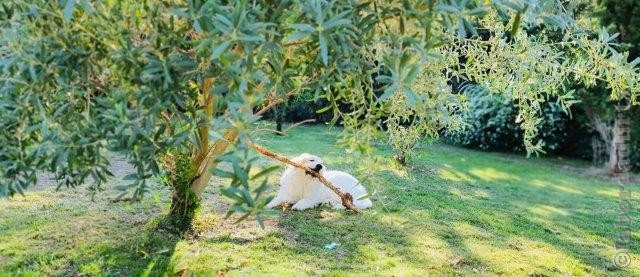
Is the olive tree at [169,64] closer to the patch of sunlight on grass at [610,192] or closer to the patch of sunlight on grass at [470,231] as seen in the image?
the patch of sunlight on grass at [470,231]

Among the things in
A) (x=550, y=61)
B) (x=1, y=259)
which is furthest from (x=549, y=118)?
(x=1, y=259)

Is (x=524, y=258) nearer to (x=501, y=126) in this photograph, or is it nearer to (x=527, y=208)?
(x=527, y=208)

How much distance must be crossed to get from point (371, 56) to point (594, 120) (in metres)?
9.53

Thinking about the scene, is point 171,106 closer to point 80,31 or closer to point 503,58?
point 80,31

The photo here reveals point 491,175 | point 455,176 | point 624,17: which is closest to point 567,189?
point 491,175

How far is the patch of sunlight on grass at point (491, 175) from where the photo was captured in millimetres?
9820

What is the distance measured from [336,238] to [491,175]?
18.0 feet

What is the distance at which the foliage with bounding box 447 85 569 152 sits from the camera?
1269 centimetres

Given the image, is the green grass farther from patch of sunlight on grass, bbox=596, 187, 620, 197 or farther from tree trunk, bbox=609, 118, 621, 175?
tree trunk, bbox=609, 118, 621, 175

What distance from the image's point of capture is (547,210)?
7672mm

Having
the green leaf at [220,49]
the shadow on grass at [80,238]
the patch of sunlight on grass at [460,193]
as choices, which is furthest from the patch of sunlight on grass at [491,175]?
the green leaf at [220,49]

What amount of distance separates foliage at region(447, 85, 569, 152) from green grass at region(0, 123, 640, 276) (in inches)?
192

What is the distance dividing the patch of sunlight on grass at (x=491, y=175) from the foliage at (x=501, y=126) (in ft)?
7.09

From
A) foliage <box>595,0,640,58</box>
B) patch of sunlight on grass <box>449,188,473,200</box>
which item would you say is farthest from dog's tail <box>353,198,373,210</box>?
foliage <box>595,0,640,58</box>
